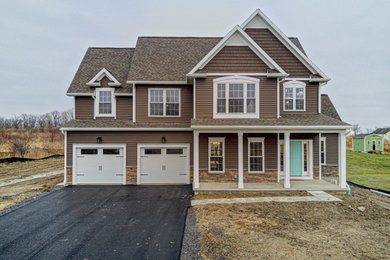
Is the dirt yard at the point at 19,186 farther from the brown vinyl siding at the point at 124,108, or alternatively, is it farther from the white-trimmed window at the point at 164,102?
the white-trimmed window at the point at 164,102

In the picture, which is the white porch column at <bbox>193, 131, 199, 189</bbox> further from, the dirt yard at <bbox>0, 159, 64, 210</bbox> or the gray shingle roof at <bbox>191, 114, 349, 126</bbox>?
the dirt yard at <bbox>0, 159, 64, 210</bbox>

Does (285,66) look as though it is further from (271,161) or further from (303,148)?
(271,161)

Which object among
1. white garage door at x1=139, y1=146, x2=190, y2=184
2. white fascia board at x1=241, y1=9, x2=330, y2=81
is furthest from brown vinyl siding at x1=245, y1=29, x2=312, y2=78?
white garage door at x1=139, y1=146, x2=190, y2=184

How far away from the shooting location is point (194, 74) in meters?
9.48

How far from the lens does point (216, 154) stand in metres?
10.2

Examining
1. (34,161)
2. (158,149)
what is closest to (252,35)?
(158,149)

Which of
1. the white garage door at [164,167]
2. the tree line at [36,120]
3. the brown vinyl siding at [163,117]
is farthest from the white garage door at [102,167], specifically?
the tree line at [36,120]

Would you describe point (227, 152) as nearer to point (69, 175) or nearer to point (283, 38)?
point (283, 38)

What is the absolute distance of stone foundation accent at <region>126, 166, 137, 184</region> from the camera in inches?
417

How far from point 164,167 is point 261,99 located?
6553 millimetres

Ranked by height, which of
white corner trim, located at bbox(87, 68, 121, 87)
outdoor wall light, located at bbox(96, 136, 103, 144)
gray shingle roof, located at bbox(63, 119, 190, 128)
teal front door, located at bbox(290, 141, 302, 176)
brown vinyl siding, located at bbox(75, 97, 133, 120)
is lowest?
teal front door, located at bbox(290, 141, 302, 176)

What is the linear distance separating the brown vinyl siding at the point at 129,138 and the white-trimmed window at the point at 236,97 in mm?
2467

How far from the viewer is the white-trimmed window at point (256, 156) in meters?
10.2

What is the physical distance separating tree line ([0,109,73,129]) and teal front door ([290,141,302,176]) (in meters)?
62.8
